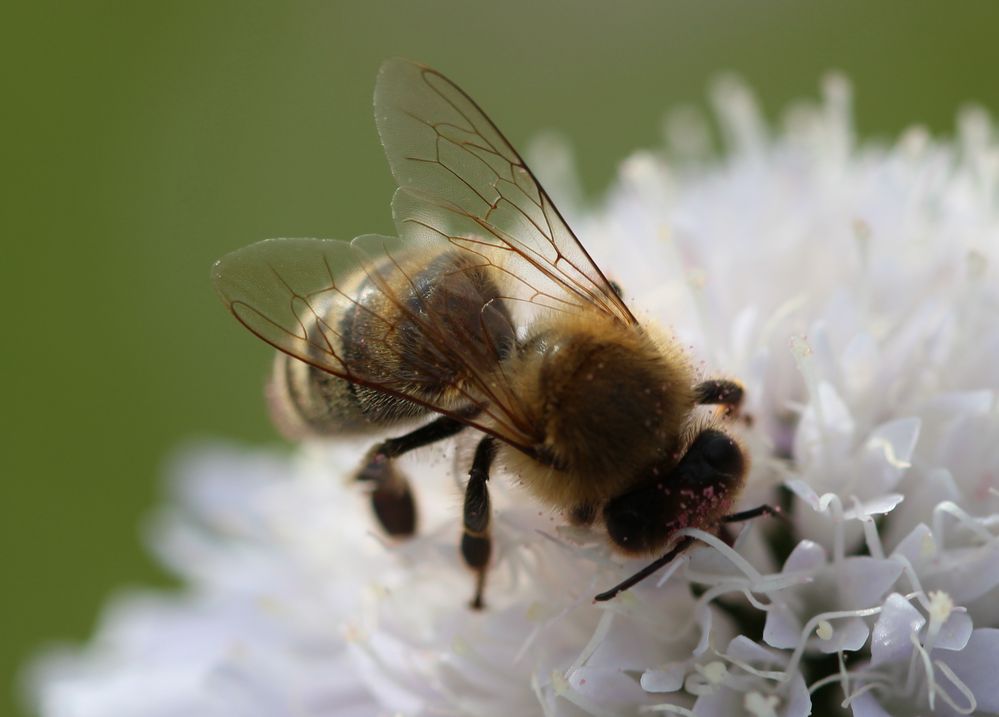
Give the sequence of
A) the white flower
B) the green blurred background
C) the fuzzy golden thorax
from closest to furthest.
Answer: the fuzzy golden thorax → the white flower → the green blurred background

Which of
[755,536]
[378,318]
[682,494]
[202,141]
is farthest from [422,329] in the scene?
[202,141]

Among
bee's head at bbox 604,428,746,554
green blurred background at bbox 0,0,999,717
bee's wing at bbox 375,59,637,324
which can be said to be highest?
green blurred background at bbox 0,0,999,717

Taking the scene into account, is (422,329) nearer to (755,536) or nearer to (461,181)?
(461,181)

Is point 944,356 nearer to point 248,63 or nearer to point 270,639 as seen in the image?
point 270,639

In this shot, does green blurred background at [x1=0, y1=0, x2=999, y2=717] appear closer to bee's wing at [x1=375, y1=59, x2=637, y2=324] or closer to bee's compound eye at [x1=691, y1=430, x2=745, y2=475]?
bee's wing at [x1=375, y1=59, x2=637, y2=324]

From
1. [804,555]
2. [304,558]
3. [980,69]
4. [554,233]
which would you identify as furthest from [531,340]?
[980,69]

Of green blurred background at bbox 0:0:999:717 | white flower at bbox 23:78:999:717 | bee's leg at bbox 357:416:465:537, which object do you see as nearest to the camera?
white flower at bbox 23:78:999:717

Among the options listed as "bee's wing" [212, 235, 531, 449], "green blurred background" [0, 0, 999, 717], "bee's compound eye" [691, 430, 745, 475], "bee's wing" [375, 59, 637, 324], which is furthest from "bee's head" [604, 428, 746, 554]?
"green blurred background" [0, 0, 999, 717]
